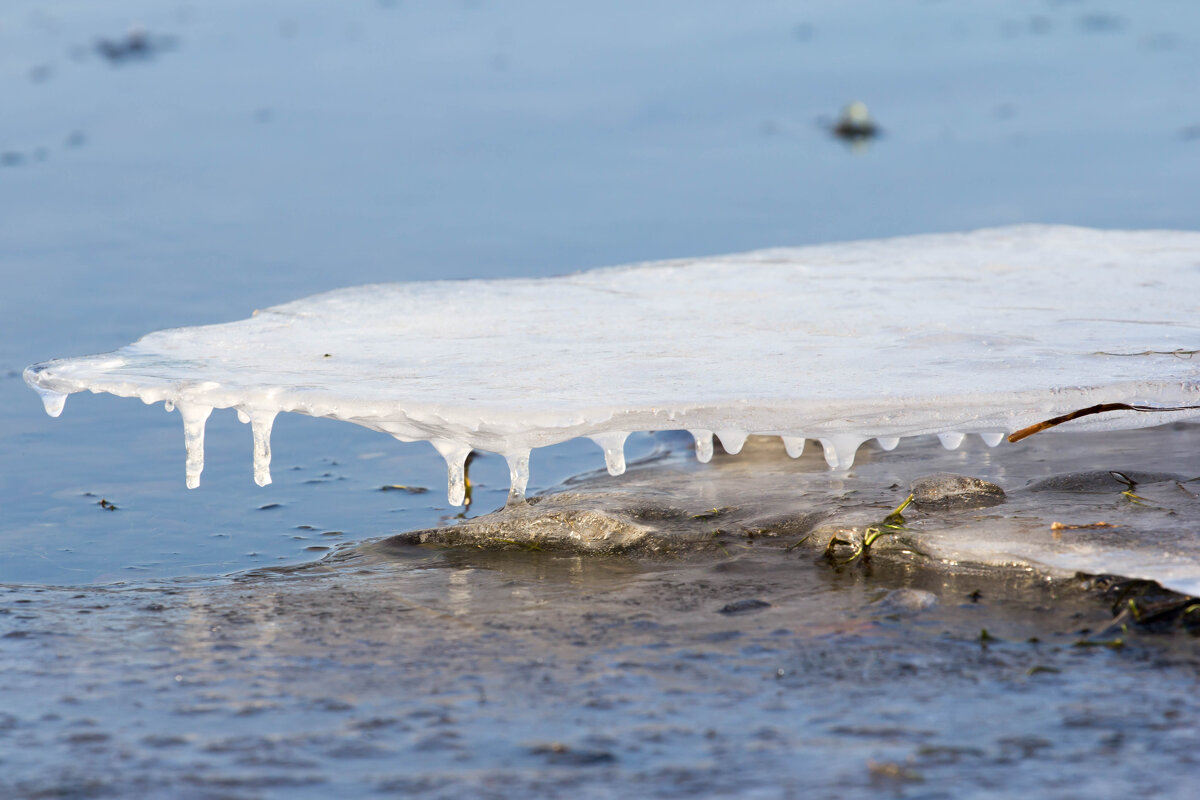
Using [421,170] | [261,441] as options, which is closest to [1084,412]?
[261,441]

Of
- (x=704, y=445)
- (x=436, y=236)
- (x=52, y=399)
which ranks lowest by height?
(x=704, y=445)

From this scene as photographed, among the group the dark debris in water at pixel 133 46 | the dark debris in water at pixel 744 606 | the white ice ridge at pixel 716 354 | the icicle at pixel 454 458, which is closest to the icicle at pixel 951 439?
the white ice ridge at pixel 716 354

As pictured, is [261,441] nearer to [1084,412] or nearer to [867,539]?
[867,539]

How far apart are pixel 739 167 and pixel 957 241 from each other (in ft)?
7.37

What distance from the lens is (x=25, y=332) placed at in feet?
15.2

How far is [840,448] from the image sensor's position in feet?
9.40

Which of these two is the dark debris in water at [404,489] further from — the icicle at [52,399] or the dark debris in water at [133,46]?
the dark debris in water at [133,46]

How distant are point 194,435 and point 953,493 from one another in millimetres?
1809

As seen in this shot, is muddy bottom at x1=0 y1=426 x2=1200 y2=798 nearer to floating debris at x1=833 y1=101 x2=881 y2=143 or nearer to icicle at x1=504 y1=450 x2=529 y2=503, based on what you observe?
icicle at x1=504 y1=450 x2=529 y2=503

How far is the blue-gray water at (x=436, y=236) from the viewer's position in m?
2.08

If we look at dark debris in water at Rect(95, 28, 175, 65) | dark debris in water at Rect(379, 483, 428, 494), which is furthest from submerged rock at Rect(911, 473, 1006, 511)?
dark debris in water at Rect(95, 28, 175, 65)

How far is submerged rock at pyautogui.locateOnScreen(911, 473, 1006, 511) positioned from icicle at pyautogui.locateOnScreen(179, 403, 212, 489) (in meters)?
1.68

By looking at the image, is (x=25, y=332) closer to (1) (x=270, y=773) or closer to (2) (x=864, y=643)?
(1) (x=270, y=773)

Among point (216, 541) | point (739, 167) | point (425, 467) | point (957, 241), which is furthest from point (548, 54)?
point (216, 541)
